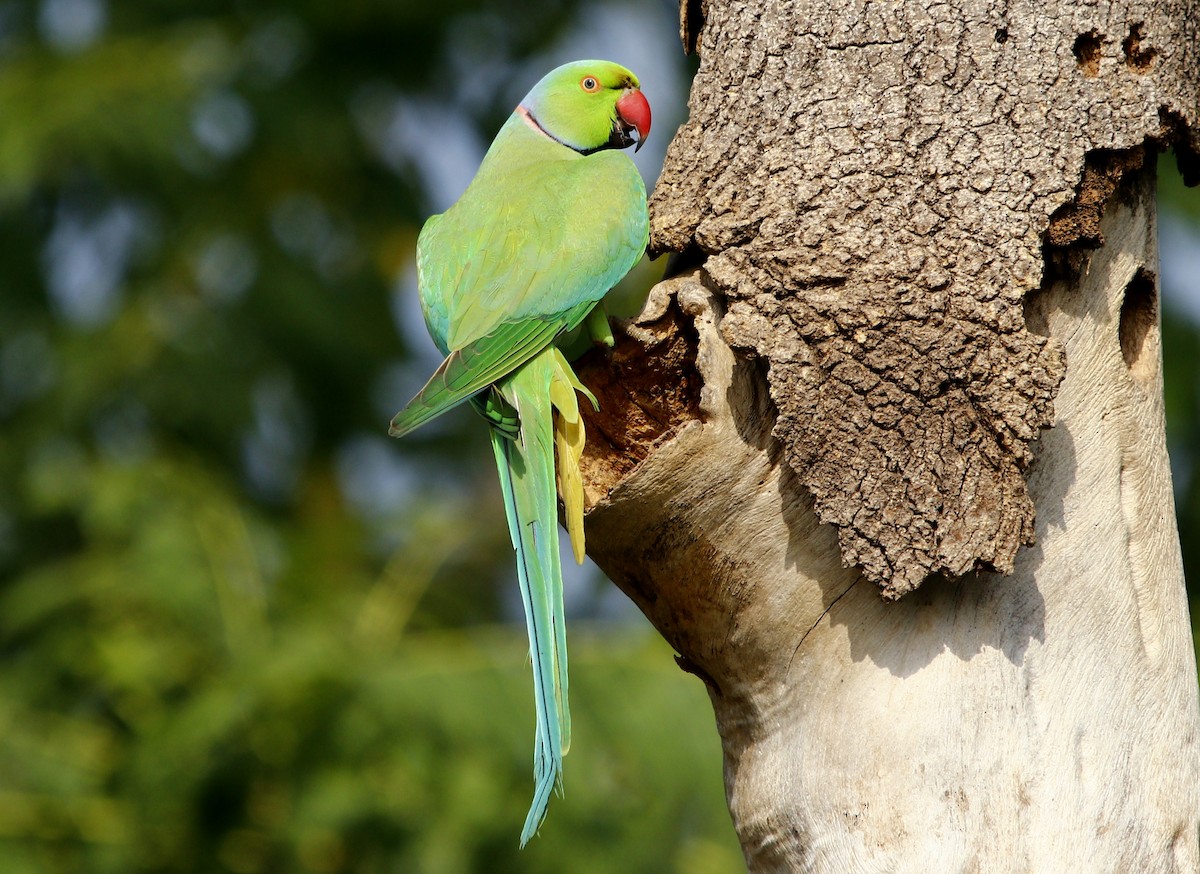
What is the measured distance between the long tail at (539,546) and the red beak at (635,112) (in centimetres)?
130

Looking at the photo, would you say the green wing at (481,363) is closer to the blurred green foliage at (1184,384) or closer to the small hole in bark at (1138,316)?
the small hole in bark at (1138,316)

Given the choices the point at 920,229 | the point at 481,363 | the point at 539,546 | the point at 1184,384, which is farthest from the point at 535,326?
the point at 1184,384

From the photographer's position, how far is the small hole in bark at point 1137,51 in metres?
2.71

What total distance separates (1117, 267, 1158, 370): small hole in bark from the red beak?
1.69m

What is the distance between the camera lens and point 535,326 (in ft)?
9.95

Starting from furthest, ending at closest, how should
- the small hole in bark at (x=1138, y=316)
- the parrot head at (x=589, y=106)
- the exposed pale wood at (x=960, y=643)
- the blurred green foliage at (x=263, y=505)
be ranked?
the blurred green foliage at (x=263, y=505) < the parrot head at (x=589, y=106) < the small hole in bark at (x=1138, y=316) < the exposed pale wood at (x=960, y=643)

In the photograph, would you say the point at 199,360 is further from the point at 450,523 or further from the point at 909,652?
the point at 909,652

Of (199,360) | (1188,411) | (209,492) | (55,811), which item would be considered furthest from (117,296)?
(1188,411)

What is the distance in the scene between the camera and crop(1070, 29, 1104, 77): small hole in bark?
268 centimetres

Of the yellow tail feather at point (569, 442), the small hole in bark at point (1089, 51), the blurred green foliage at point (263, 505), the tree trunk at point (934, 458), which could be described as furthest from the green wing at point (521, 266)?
the blurred green foliage at point (263, 505)

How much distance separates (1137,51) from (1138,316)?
564mm

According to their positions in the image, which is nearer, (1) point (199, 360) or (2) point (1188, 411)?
(2) point (1188, 411)

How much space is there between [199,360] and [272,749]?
298 cm

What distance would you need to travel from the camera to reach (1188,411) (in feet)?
24.4
